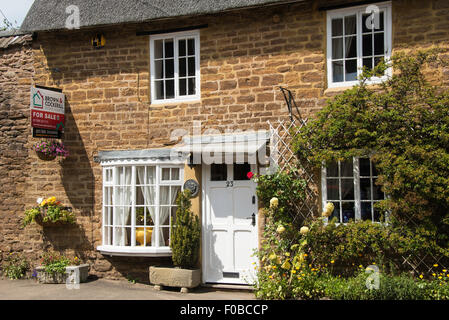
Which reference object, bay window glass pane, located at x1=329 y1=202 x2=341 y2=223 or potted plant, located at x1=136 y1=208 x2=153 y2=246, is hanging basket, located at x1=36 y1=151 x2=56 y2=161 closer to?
potted plant, located at x1=136 y1=208 x2=153 y2=246

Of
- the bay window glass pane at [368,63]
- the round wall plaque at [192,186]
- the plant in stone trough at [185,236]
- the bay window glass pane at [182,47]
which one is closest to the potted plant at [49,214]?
the plant in stone trough at [185,236]

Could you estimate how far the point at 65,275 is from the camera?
950 centimetres

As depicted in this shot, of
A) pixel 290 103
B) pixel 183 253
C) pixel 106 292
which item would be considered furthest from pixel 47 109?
pixel 290 103

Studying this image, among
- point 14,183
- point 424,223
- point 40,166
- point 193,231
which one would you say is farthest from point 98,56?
point 424,223

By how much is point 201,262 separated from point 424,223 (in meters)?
4.07

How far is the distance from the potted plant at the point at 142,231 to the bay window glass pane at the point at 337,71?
445 centimetres

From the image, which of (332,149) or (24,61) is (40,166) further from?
(332,149)

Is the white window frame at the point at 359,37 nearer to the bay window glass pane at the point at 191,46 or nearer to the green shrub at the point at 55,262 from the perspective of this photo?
the bay window glass pane at the point at 191,46

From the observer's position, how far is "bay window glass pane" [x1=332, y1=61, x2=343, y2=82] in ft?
28.6

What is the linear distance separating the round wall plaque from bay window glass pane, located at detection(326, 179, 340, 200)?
2.45m

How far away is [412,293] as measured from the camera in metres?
7.14

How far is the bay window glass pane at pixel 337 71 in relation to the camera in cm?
871

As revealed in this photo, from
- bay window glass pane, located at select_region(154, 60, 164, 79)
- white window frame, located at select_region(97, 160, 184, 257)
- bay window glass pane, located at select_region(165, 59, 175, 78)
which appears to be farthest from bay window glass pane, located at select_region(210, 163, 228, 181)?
bay window glass pane, located at select_region(154, 60, 164, 79)

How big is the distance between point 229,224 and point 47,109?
439 centimetres
